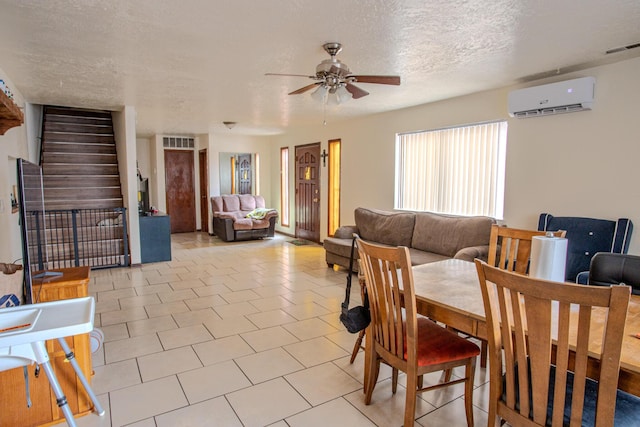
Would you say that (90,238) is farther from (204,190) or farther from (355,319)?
(355,319)

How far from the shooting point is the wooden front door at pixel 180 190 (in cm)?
891

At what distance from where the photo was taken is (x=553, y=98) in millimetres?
3486

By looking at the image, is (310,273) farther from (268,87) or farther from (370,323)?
(370,323)

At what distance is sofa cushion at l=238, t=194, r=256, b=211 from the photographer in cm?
850

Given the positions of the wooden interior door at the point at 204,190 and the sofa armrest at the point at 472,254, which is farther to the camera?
the wooden interior door at the point at 204,190

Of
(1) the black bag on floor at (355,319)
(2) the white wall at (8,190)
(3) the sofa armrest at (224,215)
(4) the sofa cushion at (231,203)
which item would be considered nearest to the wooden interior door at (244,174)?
(4) the sofa cushion at (231,203)

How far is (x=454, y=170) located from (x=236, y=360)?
11.7 ft

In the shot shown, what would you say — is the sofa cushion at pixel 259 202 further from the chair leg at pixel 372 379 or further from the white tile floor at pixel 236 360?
the chair leg at pixel 372 379

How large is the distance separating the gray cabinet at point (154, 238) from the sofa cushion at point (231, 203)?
236cm

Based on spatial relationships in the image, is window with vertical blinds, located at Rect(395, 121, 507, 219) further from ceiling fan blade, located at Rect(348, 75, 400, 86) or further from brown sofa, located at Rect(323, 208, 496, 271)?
ceiling fan blade, located at Rect(348, 75, 400, 86)

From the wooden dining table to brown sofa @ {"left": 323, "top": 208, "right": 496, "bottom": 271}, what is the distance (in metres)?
1.59

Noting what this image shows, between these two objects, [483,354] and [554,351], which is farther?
[483,354]

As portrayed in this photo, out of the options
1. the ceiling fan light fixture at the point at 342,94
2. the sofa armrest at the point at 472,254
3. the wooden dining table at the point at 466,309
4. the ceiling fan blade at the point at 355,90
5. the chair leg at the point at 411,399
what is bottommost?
the chair leg at the point at 411,399

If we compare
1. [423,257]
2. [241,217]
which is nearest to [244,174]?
[241,217]
